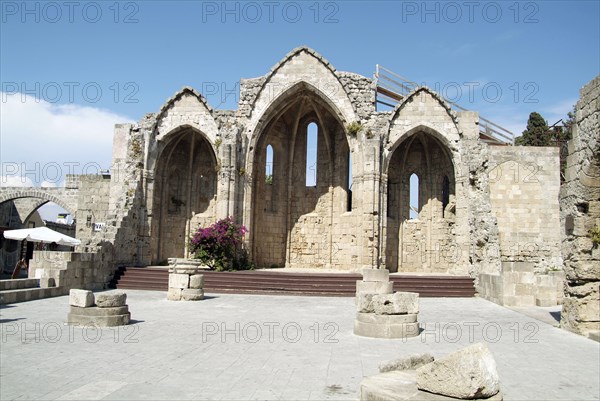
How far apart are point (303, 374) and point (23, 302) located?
10.1 metres

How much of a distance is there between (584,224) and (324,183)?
14820mm

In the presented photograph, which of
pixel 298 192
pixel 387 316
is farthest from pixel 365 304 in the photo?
pixel 298 192

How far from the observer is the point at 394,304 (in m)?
9.64

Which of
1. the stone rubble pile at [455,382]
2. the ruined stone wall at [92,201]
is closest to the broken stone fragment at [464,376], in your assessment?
the stone rubble pile at [455,382]

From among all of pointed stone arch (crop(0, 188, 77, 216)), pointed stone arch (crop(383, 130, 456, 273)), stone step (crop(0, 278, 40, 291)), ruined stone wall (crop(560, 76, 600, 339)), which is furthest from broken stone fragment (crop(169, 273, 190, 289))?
pointed stone arch (crop(0, 188, 77, 216))

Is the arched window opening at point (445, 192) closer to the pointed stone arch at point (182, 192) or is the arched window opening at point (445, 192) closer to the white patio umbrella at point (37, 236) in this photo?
the pointed stone arch at point (182, 192)

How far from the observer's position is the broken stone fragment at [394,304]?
9609mm

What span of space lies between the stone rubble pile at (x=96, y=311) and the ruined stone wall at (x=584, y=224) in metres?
8.87

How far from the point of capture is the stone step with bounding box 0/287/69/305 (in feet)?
43.3

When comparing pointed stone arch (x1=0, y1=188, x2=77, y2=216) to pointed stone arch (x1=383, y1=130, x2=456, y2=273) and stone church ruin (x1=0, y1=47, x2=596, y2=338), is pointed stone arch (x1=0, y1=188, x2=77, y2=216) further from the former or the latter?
pointed stone arch (x1=383, y1=130, x2=456, y2=273)

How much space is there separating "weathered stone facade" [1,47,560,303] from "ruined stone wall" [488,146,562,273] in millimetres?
47

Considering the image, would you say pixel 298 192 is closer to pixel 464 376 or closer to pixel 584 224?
pixel 584 224

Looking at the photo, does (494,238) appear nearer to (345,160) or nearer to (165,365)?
(345,160)

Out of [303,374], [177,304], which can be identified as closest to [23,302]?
[177,304]
